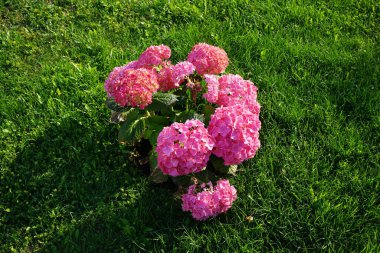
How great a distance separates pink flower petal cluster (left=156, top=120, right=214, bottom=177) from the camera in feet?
7.98

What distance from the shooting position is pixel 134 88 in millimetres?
2570

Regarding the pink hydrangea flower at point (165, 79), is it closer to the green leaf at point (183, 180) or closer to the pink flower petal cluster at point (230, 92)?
the pink flower petal cluster at point (230, 92)

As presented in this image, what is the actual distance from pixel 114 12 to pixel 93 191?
2172 millimetres

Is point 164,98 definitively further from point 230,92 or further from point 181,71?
point 230,92

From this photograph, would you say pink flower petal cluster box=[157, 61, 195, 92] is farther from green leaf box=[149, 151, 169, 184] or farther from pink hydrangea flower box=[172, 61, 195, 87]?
green leaf box=[149, 151, 169, 184]

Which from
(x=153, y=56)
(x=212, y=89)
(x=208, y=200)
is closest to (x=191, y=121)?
(x=212, y=89)

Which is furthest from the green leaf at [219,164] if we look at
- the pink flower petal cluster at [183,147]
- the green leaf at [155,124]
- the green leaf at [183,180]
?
the green leaf at [155,124]

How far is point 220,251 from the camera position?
8.96 feet

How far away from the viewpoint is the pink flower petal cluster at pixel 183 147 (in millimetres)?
2434

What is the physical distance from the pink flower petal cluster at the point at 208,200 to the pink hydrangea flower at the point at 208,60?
0.77m

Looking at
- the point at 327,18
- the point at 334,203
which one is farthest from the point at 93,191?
the point at 327,18

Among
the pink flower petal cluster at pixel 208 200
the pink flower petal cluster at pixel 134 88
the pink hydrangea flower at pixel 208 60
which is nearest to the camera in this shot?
the pink flower petal cluster at pixel 134 88

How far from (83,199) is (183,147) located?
102cm

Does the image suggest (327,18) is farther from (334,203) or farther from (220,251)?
(220,251)
